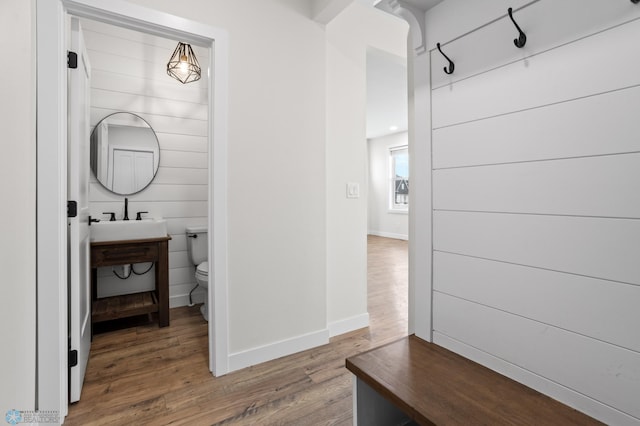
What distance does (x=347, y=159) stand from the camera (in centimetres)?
239

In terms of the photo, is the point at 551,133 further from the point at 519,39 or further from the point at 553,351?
the point at 553,351

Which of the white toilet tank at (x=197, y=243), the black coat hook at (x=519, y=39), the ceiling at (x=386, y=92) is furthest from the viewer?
the ceiling at (x=386, y=92)

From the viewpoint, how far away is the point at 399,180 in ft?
25.4

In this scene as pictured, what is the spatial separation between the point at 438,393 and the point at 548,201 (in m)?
0.53

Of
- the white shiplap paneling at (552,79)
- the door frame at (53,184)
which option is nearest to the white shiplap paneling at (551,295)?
the white shiplap paneling at (552,79)

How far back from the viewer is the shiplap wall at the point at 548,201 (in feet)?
1.95

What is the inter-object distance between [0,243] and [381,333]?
2.22 m

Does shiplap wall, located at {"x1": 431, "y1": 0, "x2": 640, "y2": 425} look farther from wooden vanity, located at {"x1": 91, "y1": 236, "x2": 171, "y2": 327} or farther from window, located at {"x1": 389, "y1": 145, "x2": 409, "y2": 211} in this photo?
window, located at {"x1": 389, "y1": 145, "x2": 409, "y2": 211}

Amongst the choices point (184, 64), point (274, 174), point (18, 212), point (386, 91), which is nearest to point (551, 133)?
point (274, 174)

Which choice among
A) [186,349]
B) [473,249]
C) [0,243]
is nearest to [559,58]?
[473,249]

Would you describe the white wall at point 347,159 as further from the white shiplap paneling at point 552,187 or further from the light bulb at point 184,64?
the white shiplap paneling at point 552,187

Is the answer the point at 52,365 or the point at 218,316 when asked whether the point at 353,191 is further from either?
the point at 52,365

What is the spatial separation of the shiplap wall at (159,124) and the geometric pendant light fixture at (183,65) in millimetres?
124

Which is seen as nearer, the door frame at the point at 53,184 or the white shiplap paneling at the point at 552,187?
the white shiplap paneling at the point at 552,187
